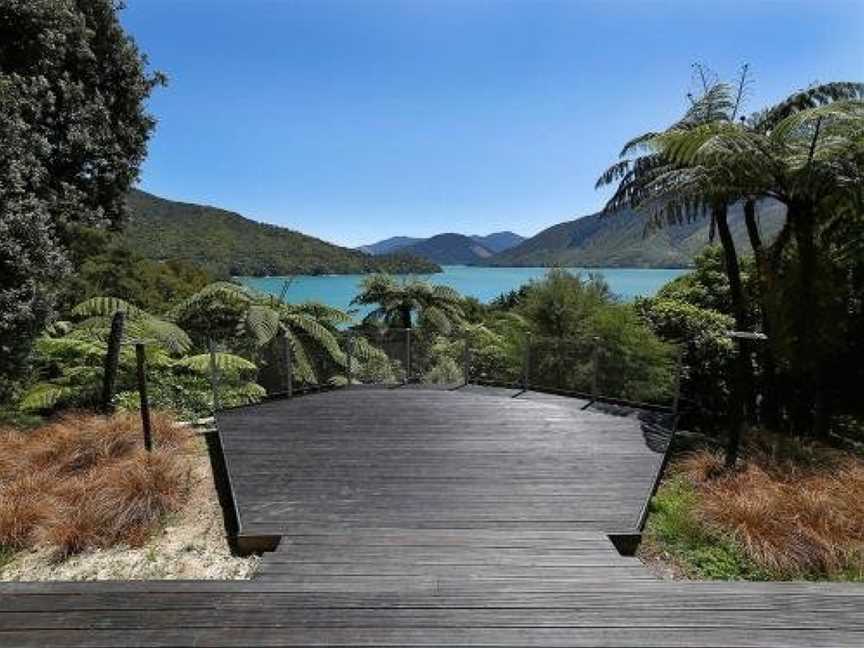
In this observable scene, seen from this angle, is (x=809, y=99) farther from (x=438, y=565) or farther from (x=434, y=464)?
(x=438, y=565)

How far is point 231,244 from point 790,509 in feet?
331

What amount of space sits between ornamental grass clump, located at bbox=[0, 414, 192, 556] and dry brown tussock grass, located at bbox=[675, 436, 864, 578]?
537 cm

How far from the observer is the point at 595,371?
414 inches

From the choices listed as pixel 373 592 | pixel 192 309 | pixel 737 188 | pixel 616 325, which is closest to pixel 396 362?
pixel 616 325

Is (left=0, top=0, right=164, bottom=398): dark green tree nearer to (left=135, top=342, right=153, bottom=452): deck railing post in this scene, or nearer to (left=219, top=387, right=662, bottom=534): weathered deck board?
(left=135, top=342, right=153, bottom=452): deck railing post

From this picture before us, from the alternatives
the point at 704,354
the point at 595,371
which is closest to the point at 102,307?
the point at 595,371

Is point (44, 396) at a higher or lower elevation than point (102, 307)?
lower

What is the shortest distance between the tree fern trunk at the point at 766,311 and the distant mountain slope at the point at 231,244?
3180 inches

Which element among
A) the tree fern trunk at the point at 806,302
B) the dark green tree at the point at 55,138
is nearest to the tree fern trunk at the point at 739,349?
the tree fern trunk at the point at 806,302

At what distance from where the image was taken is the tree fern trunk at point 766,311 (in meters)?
9.87

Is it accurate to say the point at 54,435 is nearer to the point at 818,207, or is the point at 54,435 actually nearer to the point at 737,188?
the point at 737,188

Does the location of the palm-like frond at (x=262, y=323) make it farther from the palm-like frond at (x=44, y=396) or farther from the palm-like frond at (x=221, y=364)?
the palm-like frond at (x=44, y=396)

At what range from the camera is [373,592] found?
3.57 meters

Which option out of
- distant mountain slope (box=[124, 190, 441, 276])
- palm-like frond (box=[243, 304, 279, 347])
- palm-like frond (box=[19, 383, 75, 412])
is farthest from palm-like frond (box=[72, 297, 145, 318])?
distant mountain slope (box=[124, 190, 441, 276])
